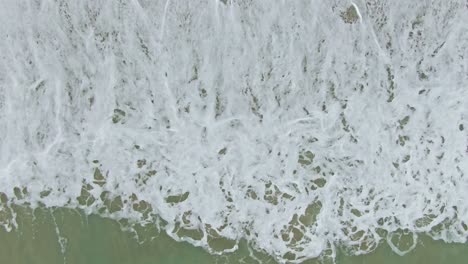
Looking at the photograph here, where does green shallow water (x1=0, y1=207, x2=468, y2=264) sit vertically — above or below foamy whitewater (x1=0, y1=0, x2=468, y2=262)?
below

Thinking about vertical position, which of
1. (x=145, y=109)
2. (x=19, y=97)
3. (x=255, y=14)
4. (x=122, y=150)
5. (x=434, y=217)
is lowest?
(x=434, y=217)

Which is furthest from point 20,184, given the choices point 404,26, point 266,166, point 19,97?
point 404,26

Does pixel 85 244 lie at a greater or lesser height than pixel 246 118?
lesser

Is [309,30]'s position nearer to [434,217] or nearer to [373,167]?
[373,167]
